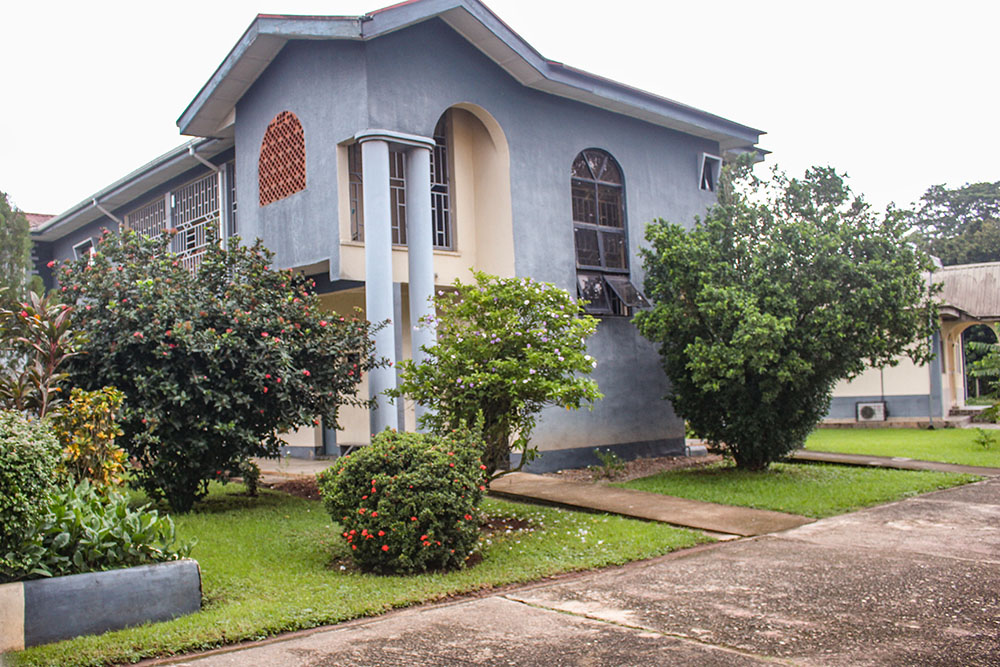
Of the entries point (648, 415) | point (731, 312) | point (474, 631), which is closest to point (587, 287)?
point (648, 415)

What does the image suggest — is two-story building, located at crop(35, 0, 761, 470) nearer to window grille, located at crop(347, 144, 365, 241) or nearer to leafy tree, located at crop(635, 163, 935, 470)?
window grille, located at crop(347, 144, 365, 241)

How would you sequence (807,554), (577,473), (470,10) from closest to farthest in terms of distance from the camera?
(807,554), (470,10), (577,473)

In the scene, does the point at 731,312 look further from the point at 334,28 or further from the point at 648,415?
the point at 334,28

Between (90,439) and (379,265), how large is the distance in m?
4.74

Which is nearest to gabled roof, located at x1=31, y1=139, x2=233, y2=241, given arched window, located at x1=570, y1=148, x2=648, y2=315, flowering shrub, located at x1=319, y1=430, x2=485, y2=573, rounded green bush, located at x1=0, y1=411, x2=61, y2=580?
arched window, located at x1=570, y1=148, x2=648, y2=315

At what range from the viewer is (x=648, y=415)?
47.9 ft

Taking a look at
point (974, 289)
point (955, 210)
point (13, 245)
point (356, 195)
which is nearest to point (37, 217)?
point (13, 245)

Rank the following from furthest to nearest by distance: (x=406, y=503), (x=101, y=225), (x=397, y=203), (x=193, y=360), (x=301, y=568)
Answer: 1. (x=101, y=225)
2. (x=397, y=203)
3. (x=193, y=360)
4. (x=301, y=568)
5. (x=406, y=503)

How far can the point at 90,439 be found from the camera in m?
7.37

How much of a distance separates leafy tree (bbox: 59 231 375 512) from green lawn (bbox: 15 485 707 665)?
2.53 ft

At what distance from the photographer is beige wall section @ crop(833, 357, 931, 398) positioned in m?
21.1

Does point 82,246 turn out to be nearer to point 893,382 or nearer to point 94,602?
point 94,602

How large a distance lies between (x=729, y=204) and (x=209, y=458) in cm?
786

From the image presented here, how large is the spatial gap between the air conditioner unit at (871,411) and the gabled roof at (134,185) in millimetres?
16380
